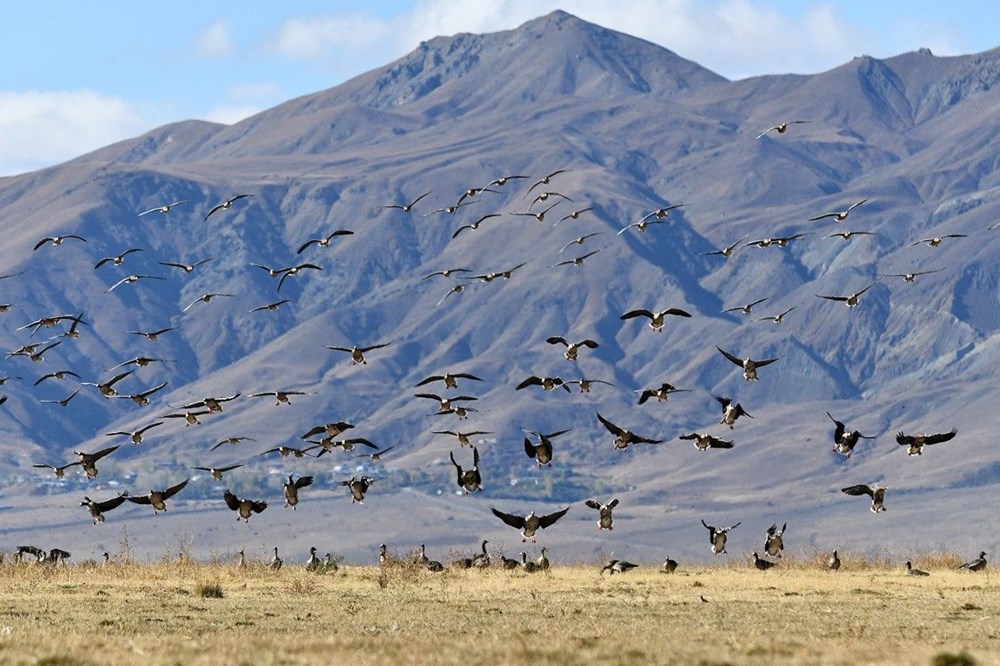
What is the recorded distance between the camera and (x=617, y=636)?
80.7ft

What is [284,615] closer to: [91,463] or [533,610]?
[533,610]

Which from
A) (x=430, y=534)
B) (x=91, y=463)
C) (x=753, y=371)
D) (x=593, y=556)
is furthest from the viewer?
(x=430, y=534)

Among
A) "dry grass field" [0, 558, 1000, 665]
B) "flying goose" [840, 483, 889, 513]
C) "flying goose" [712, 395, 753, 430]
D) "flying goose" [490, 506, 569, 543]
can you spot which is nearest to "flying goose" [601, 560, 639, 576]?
"dry grass field" [0, 558, 1000, 665]

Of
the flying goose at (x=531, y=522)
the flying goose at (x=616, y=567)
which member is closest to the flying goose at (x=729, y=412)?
the flying goose at (x=616, y=567)

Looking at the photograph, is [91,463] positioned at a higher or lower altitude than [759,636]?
higher

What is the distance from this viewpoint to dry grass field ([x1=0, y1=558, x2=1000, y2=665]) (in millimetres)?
20562

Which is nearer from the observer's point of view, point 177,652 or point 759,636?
point 177,652

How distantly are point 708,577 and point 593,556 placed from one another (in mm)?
135169

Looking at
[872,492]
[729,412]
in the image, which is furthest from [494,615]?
[872,492]

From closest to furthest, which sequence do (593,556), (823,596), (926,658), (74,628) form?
(926,658) → (74,628) → (823,596) → (593,556)

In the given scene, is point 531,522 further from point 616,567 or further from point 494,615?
point 616,567

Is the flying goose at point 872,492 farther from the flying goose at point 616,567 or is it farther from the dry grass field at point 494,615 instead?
the flying goose at point 616,567

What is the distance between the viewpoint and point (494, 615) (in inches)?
1196

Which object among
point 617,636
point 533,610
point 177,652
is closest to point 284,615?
point 533,610
